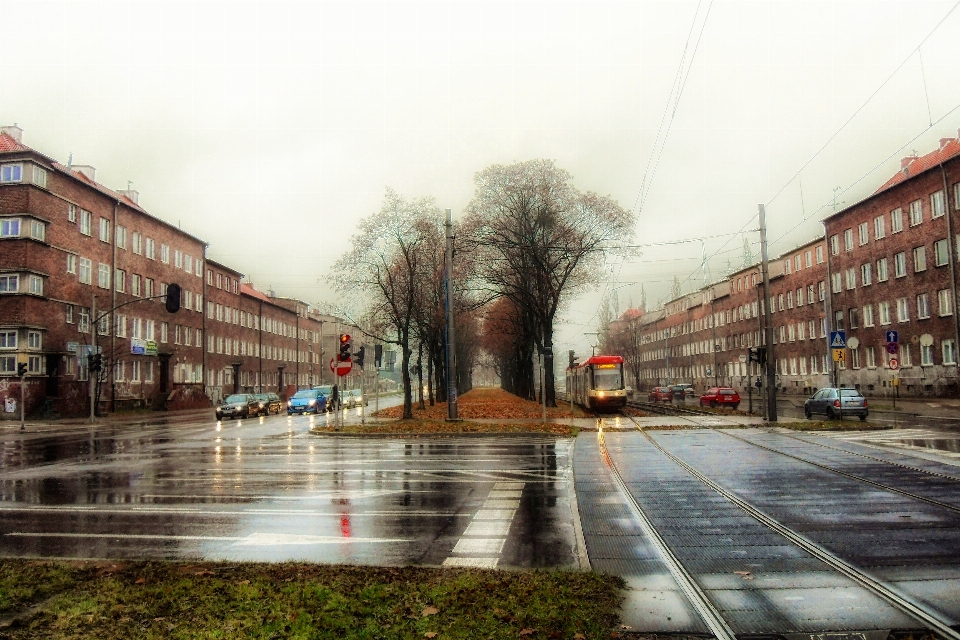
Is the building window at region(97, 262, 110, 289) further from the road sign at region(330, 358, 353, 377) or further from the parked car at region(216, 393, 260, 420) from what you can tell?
the road sign at region(330, 358, 353, 377)

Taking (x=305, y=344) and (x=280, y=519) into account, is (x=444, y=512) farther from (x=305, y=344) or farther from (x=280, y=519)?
(x=305, y=344)

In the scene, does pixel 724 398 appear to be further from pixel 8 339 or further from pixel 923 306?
pixel 8 339

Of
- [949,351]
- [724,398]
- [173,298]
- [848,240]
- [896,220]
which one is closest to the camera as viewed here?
[173,298]

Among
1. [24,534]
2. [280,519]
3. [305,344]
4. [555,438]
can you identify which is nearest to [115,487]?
[24,534]

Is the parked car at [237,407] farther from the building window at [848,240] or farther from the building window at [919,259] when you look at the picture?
the building window at [848,240]

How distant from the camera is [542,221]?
4069cm

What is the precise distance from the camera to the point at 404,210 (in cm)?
3703

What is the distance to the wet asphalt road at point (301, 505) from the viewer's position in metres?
8.04

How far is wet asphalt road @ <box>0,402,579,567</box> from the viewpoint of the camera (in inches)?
316

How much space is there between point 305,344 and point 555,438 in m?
89.1

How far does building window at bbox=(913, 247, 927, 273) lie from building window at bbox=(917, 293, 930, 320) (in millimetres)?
1755

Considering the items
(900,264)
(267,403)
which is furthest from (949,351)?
(267,403)

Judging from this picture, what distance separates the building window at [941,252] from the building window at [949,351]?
489 centimetres

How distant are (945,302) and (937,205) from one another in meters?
6.11
